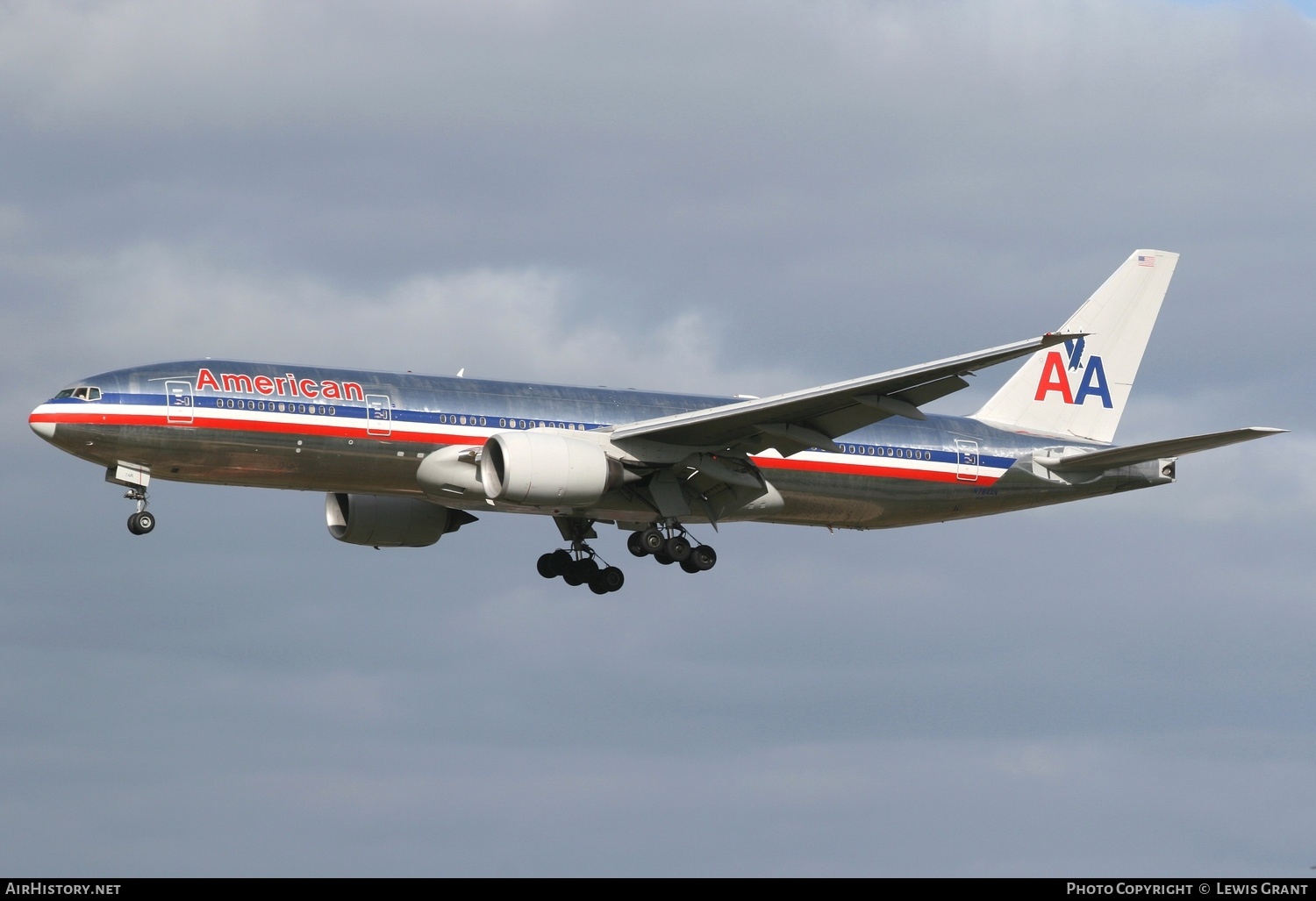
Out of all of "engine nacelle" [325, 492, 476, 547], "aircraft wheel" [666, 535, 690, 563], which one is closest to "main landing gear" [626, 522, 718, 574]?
"aircraft wheel" [666, 535, 690, 563]

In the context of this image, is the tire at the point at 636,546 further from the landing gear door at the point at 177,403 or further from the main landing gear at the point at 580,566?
the landing gear door at the point at 177,403

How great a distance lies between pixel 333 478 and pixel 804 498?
1324cm

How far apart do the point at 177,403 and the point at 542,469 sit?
894 centimetres

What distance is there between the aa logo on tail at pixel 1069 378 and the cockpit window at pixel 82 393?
27565mm

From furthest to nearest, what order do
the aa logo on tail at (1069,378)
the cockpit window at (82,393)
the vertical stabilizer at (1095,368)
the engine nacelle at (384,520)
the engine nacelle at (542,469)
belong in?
the aa logo on tail at (1069,378)
the vertical stabilizer at (1095,368)
the engine nacelle at (384,520)
the engine nacelle at (542,469)
the cockpit window at (82,393)

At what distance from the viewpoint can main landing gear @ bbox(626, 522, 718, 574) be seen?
5134cm

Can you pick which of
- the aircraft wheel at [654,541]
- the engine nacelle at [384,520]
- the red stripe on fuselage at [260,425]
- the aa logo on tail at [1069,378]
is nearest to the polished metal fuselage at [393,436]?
the red stripe on fuselage at [260,425]

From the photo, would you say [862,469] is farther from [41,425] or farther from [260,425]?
[41,425]

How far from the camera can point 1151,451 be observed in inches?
2036

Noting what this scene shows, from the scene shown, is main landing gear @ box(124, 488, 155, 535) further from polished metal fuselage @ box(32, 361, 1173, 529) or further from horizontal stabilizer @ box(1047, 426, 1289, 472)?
horizontal stabilizer @ box(1047, 426, 1289, 472)

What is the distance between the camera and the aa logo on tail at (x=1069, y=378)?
5800 cm

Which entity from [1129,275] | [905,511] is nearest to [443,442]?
[905,511]
